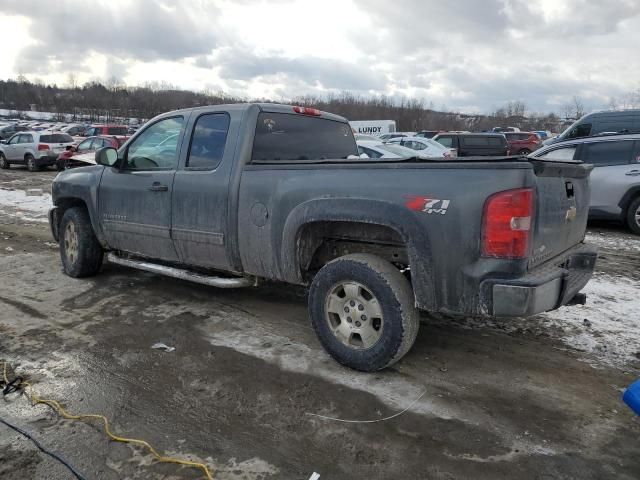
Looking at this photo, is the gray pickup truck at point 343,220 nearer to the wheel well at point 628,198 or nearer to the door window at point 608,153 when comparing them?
the wheel well at point 628,198

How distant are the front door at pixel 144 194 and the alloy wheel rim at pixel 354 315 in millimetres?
1864

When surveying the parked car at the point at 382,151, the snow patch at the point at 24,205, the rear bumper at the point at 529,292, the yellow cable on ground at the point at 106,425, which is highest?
the parked car at the point at 382,151

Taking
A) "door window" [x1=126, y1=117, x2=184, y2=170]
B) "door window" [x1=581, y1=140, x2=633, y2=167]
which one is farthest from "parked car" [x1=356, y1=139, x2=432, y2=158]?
"door window" [x1=126, y1=117, x2=184, y2=170]

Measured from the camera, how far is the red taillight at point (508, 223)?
2.86 metres

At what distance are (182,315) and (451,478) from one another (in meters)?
2.99

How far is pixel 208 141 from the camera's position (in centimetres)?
445

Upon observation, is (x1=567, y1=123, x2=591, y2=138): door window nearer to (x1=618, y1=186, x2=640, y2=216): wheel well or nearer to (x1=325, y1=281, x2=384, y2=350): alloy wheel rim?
(x1=618, y1=186, x2=640, y2=216): wheel well

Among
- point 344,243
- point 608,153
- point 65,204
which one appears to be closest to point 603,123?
point 608,153

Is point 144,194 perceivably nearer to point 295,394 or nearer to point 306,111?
point 306,111

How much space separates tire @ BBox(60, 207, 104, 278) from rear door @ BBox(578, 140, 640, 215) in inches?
327

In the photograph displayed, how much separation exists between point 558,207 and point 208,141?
291 cm

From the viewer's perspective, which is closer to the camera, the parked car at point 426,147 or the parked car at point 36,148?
the parked car at point 426,147

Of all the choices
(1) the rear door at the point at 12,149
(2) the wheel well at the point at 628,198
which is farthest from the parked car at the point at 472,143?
(1) the rear door at the point at 12,149

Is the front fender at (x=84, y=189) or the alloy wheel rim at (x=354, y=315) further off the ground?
the front fender at (x=84, y=189)
